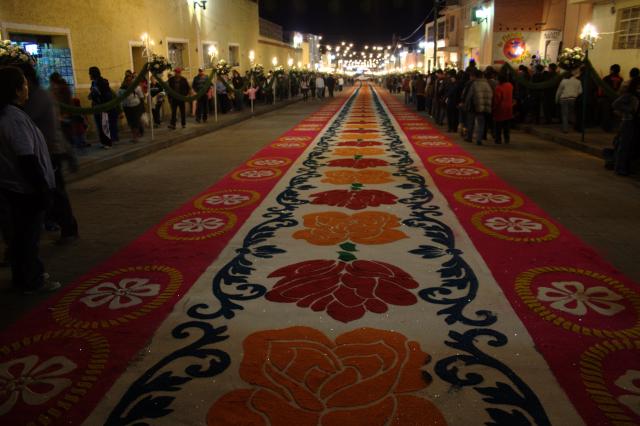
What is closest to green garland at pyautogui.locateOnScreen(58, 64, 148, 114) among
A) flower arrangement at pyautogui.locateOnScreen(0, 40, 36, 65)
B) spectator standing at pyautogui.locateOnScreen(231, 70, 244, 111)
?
flower arrangement at pyautogui.locateOnScreen(0, 40, 36, 65)

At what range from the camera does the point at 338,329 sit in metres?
2.95

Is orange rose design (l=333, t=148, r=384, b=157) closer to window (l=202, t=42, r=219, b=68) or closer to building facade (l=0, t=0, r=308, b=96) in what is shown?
building facade (l=0, t=0, r=308, b=96)

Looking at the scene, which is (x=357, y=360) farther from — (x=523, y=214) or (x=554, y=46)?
(x=554, y=46)

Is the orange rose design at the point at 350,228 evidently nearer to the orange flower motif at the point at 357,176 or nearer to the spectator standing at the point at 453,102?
the orange flower motif at the point at 357,176

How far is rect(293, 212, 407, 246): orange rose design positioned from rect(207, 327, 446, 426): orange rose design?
1.62 m

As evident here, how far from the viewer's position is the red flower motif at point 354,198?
5.70 meters

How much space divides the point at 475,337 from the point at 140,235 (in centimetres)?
330

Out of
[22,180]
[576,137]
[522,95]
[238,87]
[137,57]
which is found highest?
[137,57]

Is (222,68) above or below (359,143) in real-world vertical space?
above

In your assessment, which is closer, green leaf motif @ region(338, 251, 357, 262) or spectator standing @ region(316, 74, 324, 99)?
green leaf motif @ region(338, 251, 357, 262)

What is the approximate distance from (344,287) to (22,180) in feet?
7.63

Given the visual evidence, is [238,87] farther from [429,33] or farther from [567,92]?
[429,33]

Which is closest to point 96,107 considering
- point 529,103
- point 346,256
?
point 346,256

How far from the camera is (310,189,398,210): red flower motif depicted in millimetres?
5699
